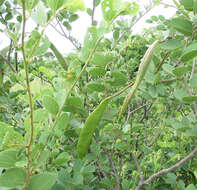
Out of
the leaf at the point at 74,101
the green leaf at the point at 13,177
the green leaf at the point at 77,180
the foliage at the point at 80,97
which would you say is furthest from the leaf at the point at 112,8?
the green leaf at the point at 77,180

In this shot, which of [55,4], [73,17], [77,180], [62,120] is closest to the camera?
[55,4]

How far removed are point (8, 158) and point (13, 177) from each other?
33 millimetres

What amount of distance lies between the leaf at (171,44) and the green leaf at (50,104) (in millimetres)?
309

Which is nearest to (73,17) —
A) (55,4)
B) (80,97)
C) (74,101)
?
(80,97)

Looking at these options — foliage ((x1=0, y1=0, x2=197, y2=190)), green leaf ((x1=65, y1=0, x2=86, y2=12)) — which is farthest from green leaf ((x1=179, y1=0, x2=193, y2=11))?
green leaf ((x1=65, y1=0, x2=86, y2=12))

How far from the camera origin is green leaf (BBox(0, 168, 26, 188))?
388 millimetres

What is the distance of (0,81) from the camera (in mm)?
877

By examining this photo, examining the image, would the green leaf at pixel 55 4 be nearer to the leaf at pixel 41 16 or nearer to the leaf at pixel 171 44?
the leaf at pixel 41 16

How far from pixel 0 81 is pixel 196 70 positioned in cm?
70

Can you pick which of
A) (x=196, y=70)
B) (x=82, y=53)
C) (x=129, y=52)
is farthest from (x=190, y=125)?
(x=129, y=52)

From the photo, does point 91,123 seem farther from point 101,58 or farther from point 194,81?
point 194,81

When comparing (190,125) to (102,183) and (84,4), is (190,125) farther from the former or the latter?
(84,4)

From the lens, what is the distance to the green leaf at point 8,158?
1.27ft

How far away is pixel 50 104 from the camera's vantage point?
44 centimetres
